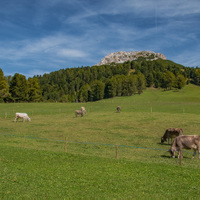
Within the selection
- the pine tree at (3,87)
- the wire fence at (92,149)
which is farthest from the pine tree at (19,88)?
the wire fence at (92,149)

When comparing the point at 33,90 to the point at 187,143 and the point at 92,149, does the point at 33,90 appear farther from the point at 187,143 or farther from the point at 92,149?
the point at 187,143

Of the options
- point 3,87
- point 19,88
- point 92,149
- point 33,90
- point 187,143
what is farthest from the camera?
point 33,90

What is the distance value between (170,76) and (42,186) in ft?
431

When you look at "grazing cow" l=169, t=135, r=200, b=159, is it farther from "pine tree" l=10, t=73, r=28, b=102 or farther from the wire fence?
"pine tree" l=10, t=73, r=28, b=102

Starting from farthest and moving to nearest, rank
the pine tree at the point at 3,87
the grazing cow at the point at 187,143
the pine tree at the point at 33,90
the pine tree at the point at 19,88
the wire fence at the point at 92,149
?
1. the pine tree at the point at 33,90
2. the pine tree at the point at 19,88
3. the pine tree at the point at 3,87
4. the wire fence at the point at 92,149
5. the grazing cow at the point at 187,143

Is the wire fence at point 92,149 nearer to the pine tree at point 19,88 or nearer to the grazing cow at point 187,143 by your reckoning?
the grazing cow at point 187,143

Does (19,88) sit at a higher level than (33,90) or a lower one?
higher

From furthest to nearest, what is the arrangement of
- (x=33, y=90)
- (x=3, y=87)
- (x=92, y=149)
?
(x=33, y=90), (x=3, y=87), (x=92, y=149)

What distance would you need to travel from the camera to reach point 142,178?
39.2 feet

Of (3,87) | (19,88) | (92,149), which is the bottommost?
(92,149)

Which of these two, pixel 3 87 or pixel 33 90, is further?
pixel 33 90

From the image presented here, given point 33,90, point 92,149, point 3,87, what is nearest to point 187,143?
point 92,149

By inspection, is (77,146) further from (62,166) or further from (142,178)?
(142,178)

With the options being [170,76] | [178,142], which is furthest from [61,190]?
[170,76]
